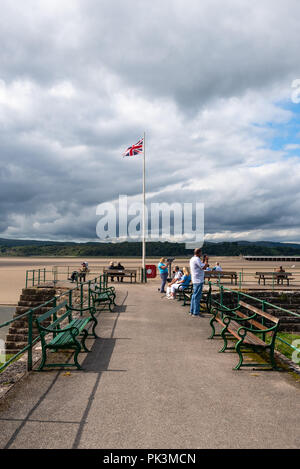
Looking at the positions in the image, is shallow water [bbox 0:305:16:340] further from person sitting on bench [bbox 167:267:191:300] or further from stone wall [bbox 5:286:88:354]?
person sitting on bench [bbox 167:267:191:300]

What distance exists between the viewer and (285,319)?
18219 millimetres

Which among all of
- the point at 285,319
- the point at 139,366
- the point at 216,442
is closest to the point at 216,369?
the point at 139,366

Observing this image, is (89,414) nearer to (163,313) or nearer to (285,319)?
(163,313)

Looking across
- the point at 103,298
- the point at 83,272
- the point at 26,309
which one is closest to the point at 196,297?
the point at 103,298

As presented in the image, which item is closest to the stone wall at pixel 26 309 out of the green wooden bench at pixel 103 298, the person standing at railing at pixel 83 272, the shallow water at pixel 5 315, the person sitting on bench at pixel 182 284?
the shallow water at pixel 5 315

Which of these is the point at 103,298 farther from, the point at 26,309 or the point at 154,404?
the point at 26,309

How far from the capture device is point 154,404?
4570mm

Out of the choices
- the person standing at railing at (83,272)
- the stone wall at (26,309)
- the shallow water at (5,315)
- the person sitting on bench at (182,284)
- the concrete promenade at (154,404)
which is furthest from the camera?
the person standing at railing at (83,272)

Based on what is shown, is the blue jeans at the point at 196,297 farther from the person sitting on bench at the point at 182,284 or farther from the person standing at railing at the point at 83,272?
the person standing at railing at the point at 83,272

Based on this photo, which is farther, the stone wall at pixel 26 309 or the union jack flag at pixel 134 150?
the union jack flag at pixel 134 150

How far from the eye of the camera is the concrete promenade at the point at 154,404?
372cm

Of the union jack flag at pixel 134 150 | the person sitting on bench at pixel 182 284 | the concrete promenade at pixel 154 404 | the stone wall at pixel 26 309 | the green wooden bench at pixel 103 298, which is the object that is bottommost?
the stone wall at pixel 26 309

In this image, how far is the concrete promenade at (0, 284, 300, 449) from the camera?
3717mm

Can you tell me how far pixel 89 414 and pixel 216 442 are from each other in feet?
5.13
